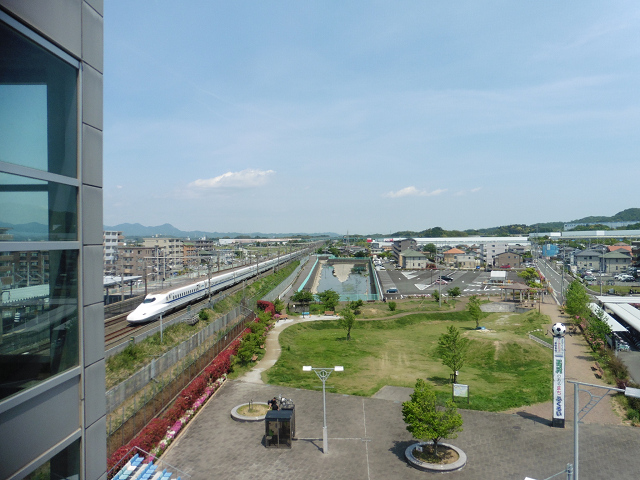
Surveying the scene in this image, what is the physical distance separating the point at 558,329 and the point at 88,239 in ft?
74.1

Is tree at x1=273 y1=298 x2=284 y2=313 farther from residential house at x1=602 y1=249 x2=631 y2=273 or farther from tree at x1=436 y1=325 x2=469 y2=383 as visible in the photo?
residential house at x1=602 y1=249 x2=631 y2=273

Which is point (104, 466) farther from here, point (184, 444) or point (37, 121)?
point (184, 444)

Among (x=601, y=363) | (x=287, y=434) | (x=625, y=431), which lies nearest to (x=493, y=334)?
(x=601, y=363)

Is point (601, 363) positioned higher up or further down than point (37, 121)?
further down

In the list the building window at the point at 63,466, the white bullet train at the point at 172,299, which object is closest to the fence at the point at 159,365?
the white bullet train at the point at 172,299

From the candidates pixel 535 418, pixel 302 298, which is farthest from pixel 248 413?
pixel 302 298

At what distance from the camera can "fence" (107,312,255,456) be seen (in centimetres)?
1744

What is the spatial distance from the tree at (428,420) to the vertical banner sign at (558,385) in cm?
669

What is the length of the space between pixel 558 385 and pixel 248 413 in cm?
1611

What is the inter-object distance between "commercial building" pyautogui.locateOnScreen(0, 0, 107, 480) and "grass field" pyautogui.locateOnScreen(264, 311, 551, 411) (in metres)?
22.7

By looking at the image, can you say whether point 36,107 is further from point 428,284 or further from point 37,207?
point 428,284

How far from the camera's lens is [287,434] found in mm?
18859

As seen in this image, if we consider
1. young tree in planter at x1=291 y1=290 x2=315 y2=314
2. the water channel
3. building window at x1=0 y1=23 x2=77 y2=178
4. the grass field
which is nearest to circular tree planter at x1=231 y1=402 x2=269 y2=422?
the grass field

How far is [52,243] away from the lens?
4578 mm
